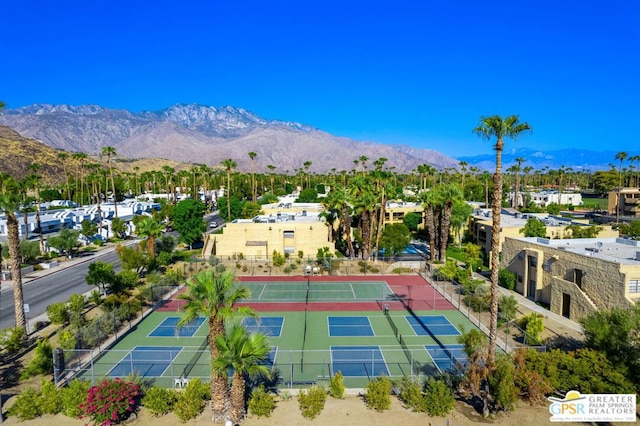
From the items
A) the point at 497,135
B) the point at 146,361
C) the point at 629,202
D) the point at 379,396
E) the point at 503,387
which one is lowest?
the point at 146,361

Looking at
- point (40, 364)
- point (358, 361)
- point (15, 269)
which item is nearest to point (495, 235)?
point (358, 361)

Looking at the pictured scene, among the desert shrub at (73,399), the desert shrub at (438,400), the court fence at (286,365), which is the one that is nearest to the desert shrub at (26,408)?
the desert shrub at (73,399)

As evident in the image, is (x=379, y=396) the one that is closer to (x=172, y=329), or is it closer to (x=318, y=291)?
(x=172, y=329)

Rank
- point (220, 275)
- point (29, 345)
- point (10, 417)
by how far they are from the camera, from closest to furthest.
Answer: point (220, 275) < point (10, 417) < point (29, 345)

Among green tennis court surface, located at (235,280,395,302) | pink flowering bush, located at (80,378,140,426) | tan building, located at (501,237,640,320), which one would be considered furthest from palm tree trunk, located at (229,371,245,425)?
tan building, located at (501,237,640,320)

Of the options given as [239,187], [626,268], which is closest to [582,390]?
[626,268]

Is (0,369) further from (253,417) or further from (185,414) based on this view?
(253,417)
